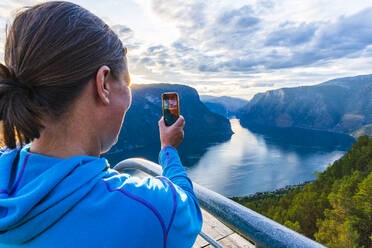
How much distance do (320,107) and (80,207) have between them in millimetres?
162967

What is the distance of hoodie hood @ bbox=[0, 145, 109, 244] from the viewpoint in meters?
0.51

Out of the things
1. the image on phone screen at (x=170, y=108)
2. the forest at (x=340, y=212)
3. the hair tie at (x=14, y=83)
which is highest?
the hair tie at (x=14, y=83)

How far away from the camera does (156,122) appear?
9188 centimetres

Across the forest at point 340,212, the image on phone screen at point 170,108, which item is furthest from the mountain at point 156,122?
the image on phone screen at point 170,108

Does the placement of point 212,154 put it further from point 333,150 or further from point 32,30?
point 32,30

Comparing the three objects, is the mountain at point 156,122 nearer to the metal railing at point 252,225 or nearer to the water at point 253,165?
the water at point 253,165

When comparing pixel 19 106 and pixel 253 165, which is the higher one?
pixel 19 106

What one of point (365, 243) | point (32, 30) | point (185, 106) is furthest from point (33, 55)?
point (185, 106)

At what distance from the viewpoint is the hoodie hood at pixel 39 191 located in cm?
51

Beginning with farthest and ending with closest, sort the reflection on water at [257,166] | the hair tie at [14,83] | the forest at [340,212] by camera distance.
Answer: the reflection on water at [257,166] → the forest at [340,212] → the hair tie at [14,83]

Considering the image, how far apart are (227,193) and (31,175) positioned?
38.8 m

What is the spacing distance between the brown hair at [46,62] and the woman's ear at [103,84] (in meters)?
0.02

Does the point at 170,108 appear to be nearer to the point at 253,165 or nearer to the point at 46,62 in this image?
the point at 46,62

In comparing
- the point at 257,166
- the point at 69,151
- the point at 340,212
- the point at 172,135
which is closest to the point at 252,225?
the point at 172,135
